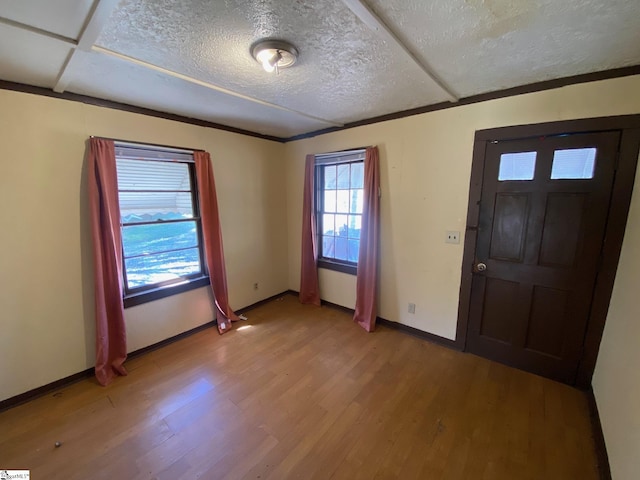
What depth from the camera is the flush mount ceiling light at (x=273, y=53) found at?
4.48 ft

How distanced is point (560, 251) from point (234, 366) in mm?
2875

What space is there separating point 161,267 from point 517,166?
340cm

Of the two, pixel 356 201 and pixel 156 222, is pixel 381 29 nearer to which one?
pixel 356 201

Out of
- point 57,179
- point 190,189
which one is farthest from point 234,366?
point 57,179

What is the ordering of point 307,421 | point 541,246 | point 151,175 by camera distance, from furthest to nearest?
point 151,175, point 541,246, point 307,421

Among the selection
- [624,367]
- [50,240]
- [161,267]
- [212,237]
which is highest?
[50,240]

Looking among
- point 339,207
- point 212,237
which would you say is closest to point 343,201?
point 339,207

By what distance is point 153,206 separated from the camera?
2.53m

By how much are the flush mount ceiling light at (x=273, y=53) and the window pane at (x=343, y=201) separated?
1.83 metres

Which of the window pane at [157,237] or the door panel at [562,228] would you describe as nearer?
the door panel at [562,228]

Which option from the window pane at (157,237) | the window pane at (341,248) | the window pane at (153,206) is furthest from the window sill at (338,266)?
the window pane at (153,206)

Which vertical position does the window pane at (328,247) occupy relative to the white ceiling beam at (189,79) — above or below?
below

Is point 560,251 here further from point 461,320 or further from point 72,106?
point 72,106

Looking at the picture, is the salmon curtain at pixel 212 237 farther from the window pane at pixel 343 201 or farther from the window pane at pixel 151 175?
the window pane at pixel 343 201
